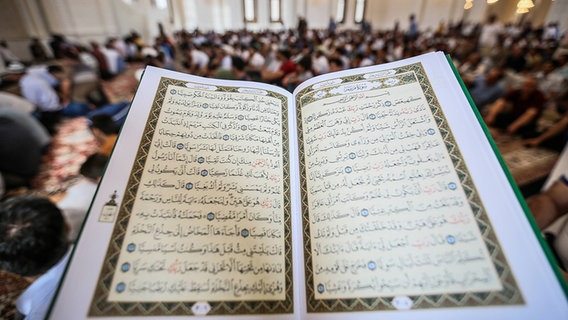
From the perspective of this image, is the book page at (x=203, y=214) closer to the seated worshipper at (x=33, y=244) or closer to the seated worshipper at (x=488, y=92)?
the seated worshipper at (x=33, y=244)

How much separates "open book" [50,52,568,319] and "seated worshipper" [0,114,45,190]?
8.34ft

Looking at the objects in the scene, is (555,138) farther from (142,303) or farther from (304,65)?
(142,303)

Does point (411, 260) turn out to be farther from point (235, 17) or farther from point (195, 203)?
point (235, 17)

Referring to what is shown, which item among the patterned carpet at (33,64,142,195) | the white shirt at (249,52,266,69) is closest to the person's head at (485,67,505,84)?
the white shirt at (249,52,266,69)

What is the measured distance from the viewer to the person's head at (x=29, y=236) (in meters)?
0.65

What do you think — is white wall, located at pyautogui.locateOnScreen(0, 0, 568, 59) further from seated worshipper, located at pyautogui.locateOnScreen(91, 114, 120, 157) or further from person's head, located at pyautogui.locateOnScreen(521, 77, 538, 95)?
seated worshipper, located at pyautogui.locateOnScreen(91, 114, 120, 157)

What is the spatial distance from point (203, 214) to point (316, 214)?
0.23 m

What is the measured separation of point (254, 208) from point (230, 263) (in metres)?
0.12

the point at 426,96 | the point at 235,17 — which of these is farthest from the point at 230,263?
the point at 235,17

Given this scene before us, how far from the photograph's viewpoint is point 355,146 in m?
0.58

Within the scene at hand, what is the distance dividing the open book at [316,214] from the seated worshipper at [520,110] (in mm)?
3443

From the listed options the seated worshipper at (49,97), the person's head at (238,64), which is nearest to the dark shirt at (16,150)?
the seated worshipper at (49,97)

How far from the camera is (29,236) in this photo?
658mm

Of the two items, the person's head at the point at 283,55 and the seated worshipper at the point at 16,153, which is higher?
the person's head at the point at 283,55
